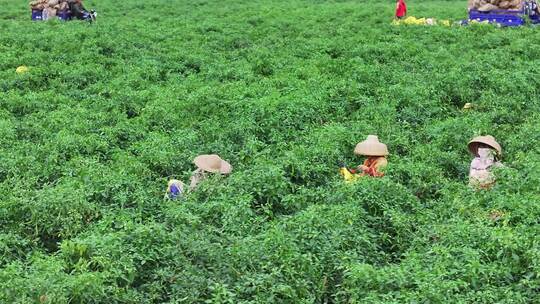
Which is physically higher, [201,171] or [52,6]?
[201,171]

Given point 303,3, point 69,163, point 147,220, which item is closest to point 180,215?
point 147,220

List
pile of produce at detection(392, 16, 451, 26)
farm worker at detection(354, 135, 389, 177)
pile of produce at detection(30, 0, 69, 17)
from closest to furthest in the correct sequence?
farm worker at detection(354, 135, 389, 177) → pile of produce at detection(392, 16, 451, 26) → pile of produce at detection(30, 0, 69, 17)

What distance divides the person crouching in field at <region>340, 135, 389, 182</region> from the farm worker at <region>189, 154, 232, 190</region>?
1.50 metres

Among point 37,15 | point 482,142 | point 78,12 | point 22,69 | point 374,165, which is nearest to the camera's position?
point 374,165

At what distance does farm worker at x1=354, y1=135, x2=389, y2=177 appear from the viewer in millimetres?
8484

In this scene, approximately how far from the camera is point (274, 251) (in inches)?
236

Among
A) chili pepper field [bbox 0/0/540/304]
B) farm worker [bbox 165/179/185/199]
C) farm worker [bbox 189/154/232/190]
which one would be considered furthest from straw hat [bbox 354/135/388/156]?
farm worker [bbox 165/179/185/199]

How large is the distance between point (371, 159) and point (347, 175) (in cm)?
68

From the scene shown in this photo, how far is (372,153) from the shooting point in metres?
8.72

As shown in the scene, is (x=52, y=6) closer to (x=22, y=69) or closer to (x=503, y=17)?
(x=22, y=69)

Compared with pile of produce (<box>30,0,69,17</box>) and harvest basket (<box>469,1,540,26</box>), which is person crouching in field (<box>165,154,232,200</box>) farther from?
pile of produce (<box>30,0,69,17</box>)

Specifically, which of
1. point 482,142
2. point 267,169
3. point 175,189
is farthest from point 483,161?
point 175,189

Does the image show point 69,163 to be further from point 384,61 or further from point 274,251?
point 384,61

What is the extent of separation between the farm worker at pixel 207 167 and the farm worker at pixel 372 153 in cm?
174
